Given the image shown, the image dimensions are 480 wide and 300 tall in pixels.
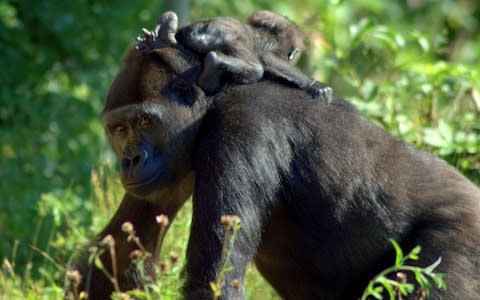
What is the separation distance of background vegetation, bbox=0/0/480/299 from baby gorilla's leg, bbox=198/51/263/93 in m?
1.43

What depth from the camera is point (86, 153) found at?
32.0 ft

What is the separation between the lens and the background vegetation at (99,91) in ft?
21.4

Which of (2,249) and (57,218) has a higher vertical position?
(57,218)

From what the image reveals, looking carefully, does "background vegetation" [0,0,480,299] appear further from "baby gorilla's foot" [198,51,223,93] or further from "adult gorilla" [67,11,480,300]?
"baby gorilla's foot" [198,51,223,93]

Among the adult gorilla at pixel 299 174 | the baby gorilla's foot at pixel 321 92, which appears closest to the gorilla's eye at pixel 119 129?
the adult gorilla at pixel 299 174

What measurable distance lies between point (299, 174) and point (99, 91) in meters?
5.33

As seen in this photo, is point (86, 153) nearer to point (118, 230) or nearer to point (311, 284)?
point (118, 230)

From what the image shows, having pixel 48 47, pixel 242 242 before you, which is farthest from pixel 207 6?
pixel 242 242

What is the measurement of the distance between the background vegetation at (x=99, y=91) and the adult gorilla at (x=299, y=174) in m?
1.18

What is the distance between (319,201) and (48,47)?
6.47m

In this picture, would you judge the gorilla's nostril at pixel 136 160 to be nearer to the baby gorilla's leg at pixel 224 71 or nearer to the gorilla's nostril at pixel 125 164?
the gorilla's nostril at pixel 125 164

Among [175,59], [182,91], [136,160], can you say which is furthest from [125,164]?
[175,59]

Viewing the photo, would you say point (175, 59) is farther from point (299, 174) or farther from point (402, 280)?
point (402, 280)

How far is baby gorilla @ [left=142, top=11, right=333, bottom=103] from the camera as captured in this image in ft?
15.3
